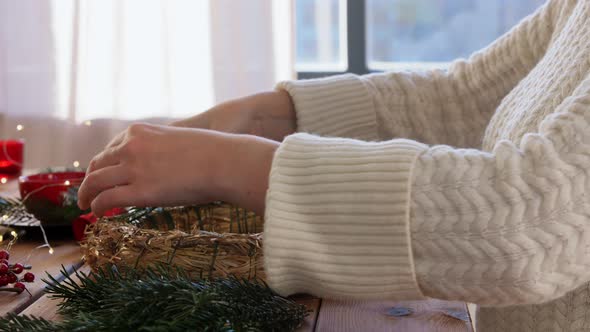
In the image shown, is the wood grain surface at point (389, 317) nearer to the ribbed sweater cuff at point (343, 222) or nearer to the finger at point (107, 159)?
the ribbed sweater cuff at point (343, 222)

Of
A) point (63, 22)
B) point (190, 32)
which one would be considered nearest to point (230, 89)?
point (190, 32)

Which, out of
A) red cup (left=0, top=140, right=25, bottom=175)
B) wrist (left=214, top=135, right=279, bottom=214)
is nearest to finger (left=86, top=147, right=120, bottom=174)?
wrist (left=214, top=135, right=279, bottom=214)

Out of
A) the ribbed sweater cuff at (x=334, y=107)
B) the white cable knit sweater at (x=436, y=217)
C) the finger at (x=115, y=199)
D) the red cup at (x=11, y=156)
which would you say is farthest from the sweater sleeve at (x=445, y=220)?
the red cup at (x=11, y=156)

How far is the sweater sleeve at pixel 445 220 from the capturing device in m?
0.57

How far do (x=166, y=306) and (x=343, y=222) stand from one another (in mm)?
152

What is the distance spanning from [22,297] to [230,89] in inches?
80.8

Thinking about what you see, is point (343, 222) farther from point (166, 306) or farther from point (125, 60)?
point (125, 60)

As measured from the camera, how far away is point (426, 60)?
316cm

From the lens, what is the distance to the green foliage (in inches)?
20.3

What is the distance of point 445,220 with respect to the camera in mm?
571

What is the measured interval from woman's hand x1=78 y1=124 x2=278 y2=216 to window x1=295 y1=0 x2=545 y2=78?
88.5 inches

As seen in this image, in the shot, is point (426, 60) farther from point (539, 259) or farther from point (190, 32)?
point (539, 259)

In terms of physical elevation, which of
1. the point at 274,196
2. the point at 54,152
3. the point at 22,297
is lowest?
the point at 54,152

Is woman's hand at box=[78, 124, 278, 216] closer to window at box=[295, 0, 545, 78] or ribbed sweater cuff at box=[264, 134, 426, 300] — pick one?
ribbed sweater cuff at box=[264, 134, 426, 300]
